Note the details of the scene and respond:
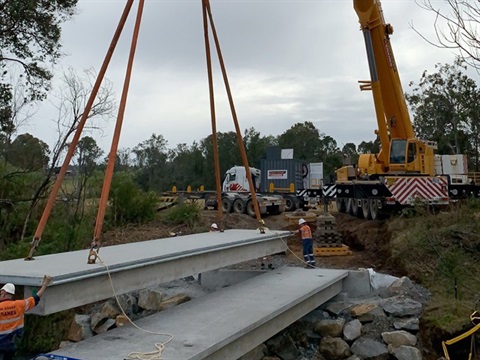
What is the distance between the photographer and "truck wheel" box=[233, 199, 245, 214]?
71.4 ft

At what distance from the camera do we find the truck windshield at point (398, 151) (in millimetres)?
14602

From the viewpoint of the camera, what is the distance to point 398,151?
14.7 m

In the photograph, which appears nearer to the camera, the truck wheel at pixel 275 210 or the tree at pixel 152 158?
the truck wheel at pixel 275 210

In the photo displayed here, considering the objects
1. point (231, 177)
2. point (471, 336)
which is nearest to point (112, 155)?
point (471, 336)

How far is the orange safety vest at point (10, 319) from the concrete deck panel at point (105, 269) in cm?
25

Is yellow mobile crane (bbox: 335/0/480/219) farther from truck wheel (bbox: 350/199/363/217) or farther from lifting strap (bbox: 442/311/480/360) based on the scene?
lifting strap (bbox: 442/311/480/360)

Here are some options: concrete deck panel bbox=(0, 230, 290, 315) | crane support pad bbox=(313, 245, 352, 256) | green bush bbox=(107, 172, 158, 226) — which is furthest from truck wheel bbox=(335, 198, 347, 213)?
concrete deck panel bbox=(0, 230, 290, 315)

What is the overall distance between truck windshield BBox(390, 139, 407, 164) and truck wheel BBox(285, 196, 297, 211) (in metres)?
9.58

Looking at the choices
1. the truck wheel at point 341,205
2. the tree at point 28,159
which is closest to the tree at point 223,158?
the truck wheel at point 341,205

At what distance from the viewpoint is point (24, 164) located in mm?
16375

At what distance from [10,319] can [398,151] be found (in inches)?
508

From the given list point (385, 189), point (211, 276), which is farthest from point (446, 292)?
point (385, 189)

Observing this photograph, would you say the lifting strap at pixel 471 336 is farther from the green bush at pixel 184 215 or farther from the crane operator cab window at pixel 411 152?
the green bush at pixel 184 215

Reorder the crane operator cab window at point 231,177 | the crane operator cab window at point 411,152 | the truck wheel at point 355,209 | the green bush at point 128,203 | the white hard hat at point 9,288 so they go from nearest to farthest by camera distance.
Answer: the white hard hat at point 9,288 < the crane operator cab window at point 411,152 < the green bush at point 128,203 < the truck wheel at point 355,209 < the crane operator cab window at point 231,177
